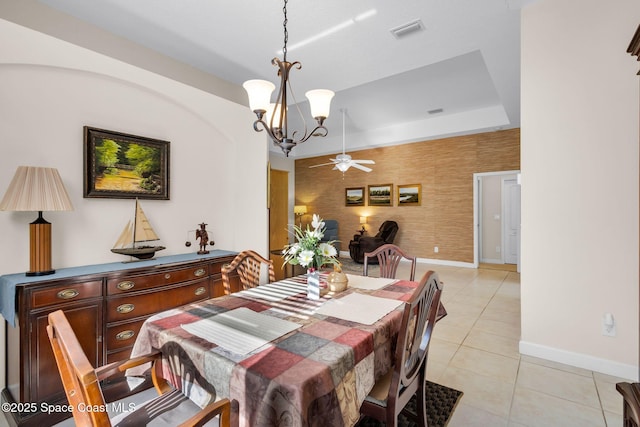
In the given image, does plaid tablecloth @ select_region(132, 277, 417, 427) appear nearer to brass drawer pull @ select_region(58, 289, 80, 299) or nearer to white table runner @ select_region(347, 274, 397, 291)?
white table runner @ select_region(347, 274, 397, 291)

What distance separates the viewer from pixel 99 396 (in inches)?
33.5

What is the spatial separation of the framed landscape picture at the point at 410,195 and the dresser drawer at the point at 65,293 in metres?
6.47

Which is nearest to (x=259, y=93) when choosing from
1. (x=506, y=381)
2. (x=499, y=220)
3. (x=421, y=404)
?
(x=421, y=404)

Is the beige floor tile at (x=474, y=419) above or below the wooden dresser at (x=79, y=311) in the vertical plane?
below

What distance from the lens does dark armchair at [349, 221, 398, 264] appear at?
6898mm

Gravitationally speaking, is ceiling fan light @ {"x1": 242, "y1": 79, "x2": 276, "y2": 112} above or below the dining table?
above

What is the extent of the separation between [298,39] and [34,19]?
216 centimetres

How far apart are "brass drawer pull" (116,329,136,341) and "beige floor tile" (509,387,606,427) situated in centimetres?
273

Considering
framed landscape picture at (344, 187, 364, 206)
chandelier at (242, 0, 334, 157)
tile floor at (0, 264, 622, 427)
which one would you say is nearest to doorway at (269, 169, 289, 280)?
framed landscape picture at (344, 187, 364, 206)

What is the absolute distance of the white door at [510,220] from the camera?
6977 mm

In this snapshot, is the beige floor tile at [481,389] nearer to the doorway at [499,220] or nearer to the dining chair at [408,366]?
the dining chair at [408,366]

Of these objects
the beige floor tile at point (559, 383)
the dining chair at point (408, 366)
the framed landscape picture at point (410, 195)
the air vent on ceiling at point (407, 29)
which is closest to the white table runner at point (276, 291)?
the dining chair at point (408, 366)

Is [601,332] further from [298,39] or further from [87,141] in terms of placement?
[87,141]

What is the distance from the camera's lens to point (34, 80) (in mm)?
2262
